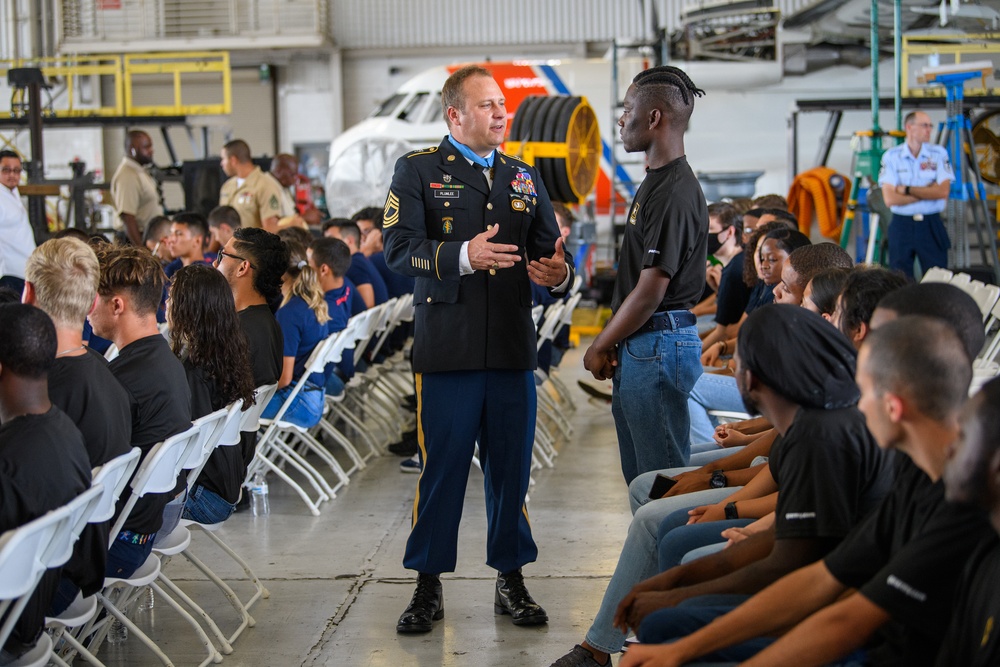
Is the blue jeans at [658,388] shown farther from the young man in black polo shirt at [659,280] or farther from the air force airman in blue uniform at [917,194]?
the air force airman in blue uniform at [917,194]

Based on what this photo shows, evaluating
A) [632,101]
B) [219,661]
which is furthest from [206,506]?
[632,101]

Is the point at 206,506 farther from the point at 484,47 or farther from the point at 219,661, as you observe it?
the point at 484,47

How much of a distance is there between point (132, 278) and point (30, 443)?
98cm

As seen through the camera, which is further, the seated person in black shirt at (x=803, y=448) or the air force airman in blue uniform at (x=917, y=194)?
the air force airman in blue uniform at (x=917, y=194)

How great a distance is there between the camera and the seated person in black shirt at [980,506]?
1586 mm

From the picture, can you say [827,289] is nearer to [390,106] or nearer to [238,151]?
[238,151]

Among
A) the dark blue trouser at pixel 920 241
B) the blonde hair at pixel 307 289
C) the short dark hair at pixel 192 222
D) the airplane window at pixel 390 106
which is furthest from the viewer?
the airplane window at pixel 390 106

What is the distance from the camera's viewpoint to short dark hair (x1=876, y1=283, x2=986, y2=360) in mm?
2107

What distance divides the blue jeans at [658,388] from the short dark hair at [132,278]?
1.50 m

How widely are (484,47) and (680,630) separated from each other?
19523 mm

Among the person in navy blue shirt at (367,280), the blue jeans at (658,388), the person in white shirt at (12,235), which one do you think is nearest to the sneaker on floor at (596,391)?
the person in navy blue shirt at (367,280)

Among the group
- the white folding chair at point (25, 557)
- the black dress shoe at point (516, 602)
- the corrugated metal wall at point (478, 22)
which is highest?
the corrugated metal wall at point (478, 22)

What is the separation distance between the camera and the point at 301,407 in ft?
17.5

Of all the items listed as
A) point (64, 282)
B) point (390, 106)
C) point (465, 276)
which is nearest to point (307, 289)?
point (465, 276)
